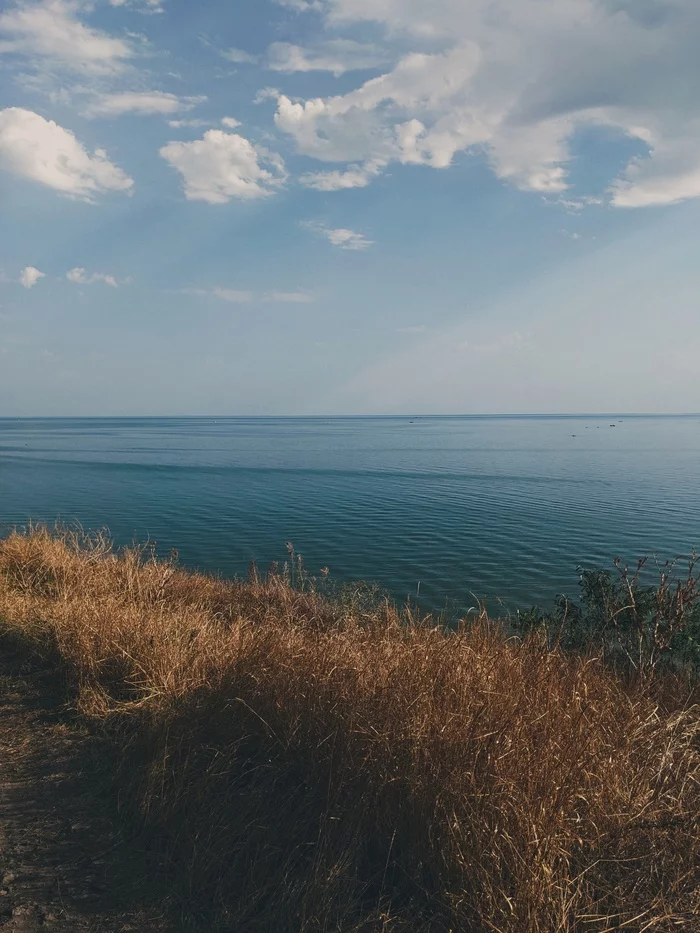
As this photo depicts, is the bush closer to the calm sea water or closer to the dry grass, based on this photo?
the dry grass

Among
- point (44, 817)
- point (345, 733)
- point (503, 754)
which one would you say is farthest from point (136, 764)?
point (503, 754)

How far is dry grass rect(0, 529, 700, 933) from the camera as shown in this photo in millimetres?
3562

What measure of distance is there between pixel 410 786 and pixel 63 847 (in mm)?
2455

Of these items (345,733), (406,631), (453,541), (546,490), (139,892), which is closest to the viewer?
(139,892)

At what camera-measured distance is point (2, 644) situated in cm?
821

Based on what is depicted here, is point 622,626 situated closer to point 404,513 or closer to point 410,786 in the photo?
point 410,786

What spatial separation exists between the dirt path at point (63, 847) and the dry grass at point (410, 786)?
250 millimetres

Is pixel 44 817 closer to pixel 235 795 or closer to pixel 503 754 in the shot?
pixel 235 795

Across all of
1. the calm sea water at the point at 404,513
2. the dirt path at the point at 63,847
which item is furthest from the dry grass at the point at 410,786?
the calm sea water at the point at 404,513

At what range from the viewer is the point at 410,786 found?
166 inches

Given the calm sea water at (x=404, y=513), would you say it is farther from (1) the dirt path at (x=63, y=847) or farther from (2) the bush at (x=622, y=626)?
(1) the dirt path at (x=63, y=847)

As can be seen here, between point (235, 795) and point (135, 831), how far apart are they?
28.9 inches

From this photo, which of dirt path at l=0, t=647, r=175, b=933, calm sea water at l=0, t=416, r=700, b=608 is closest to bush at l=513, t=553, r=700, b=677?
dirt path at l=0, t=647, r=175, b=933

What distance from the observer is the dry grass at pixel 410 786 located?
3.56 m
